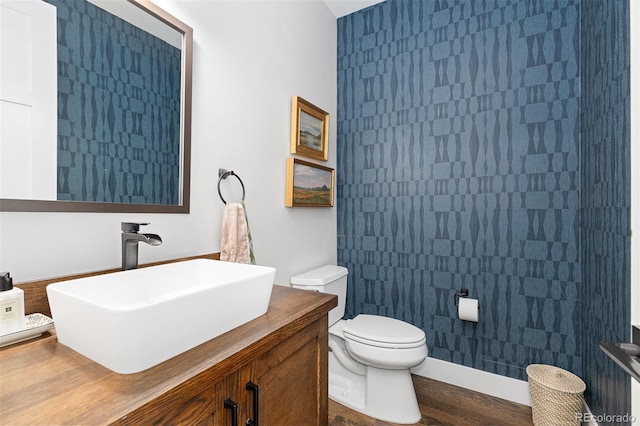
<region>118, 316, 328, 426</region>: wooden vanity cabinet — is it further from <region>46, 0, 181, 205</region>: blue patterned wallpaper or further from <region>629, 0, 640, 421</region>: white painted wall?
<region>629, 0, 640, 421</region>: white painted wall

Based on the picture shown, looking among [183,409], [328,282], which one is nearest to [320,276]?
[328,282]

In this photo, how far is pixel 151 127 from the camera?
1.12 meters

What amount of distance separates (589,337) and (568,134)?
43.5 inches

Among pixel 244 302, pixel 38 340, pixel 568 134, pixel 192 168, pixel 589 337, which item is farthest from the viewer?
pixel 568 134

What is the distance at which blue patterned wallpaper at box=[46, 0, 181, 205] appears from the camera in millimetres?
892

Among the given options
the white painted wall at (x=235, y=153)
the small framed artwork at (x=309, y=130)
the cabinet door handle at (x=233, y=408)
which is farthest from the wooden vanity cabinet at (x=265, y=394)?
the small framed artwork at (x=309, y=130)

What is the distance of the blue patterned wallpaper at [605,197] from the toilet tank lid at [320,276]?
4.40ft

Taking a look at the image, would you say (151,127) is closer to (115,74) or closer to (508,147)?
(115,74)

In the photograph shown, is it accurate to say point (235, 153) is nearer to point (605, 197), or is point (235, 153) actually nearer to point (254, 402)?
point (254, 402)

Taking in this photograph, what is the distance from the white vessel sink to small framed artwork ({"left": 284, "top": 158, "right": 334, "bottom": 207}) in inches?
39.4

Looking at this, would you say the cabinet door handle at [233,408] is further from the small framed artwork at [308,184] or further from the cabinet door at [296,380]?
the small framed artwork at [308,184]

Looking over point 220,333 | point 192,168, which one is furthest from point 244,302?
point 192,168

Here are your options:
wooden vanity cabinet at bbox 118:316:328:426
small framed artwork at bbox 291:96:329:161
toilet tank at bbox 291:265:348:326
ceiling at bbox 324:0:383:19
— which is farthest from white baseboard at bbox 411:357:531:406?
ceiling at bbox 324:0:383:19

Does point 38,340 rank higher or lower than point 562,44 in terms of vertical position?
lower
